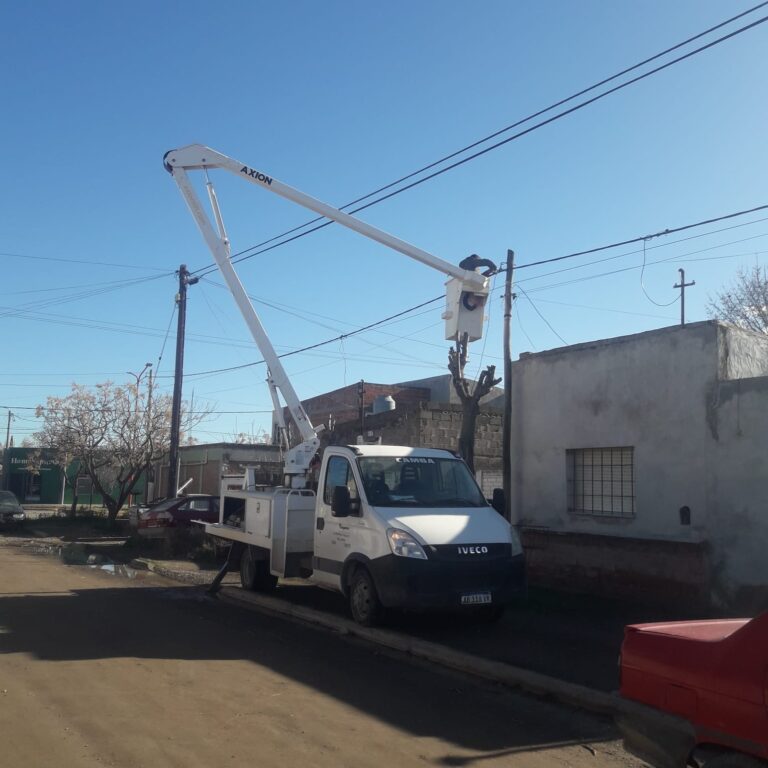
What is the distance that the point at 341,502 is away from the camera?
10.7 m

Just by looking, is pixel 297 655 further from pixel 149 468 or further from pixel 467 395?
pixel 149 468

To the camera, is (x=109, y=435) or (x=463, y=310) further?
(x=109, y=435)

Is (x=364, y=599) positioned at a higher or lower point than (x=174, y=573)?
higher

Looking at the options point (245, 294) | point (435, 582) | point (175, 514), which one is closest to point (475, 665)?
point (435, 582)

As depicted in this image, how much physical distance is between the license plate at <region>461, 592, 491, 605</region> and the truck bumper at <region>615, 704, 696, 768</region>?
17.0 feet

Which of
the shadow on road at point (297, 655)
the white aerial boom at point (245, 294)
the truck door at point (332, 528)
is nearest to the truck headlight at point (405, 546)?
the truck door at point (332, 528)

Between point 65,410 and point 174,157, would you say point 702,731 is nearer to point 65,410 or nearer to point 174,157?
point 174,157

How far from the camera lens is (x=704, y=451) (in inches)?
488

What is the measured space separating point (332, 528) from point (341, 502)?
748mm

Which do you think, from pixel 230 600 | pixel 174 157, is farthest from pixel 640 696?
pixel 174 157

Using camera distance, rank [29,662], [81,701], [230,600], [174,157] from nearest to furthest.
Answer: [81,701] < [29,662] < [230,600] < [174,157]

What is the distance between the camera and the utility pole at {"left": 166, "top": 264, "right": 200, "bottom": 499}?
23.8 metres

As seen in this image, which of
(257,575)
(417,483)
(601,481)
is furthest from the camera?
(601,481)

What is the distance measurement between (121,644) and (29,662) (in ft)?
3.89
